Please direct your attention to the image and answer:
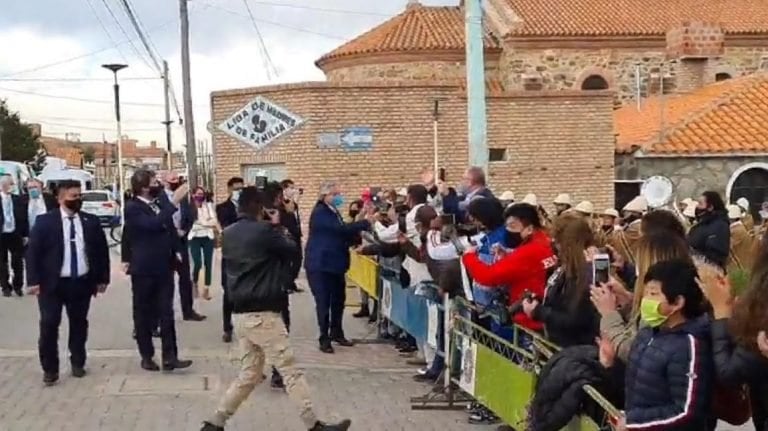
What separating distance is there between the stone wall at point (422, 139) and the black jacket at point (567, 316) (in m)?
18.9

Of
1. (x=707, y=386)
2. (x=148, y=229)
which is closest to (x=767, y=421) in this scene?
(x=707, y=386)

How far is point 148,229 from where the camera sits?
11125 millimetres

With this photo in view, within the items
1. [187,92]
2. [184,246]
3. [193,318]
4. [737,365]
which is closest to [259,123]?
[187,92]

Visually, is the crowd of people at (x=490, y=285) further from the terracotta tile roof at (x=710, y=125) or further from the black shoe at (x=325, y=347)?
the terracotta tile roof at (x=710, y=125)

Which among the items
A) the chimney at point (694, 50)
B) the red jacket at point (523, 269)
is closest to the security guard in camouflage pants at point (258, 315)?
the red jacket at point (523, 269)

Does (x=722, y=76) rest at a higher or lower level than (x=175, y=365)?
higher

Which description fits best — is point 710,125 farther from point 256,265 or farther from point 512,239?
point 256,265

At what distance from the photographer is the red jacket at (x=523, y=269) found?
26.6ft

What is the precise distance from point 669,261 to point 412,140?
70.7 feet

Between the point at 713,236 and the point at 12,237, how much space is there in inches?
429

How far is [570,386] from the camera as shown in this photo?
6.21m

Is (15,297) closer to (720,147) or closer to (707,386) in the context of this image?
(707,386)

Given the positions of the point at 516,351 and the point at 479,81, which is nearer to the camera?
the point at 516,351

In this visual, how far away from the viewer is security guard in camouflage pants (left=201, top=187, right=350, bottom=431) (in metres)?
8.30
